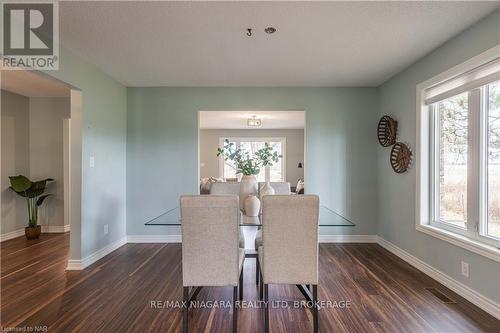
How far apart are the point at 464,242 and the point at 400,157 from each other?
1.30m

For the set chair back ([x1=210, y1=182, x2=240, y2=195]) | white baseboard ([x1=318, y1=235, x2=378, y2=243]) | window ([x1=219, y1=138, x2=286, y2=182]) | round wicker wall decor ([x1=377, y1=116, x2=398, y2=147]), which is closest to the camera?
chair back ([x1=210, y1=182, x2=240, y2=195])

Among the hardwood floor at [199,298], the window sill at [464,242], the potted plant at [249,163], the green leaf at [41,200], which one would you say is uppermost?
the potted plant at [249,163]

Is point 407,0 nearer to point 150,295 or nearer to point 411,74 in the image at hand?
point 411,74

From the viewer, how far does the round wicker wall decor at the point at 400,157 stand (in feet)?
10.4

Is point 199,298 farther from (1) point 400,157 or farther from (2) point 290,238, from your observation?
(1) point 400,157

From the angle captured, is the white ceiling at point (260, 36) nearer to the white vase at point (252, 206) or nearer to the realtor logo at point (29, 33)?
the realtor logo at point (29, 33)

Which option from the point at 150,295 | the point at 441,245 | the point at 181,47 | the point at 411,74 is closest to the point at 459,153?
the point at 441,245

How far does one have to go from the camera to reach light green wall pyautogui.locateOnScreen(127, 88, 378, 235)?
3986mm

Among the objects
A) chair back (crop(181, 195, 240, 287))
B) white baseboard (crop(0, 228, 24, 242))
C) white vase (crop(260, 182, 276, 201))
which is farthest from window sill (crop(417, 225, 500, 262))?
white baseboard (crop(0, 228, 24, 242))

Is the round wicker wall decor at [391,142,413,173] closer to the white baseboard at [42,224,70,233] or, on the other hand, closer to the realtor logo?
the realtor logo

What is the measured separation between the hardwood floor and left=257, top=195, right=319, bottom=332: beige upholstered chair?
399mm

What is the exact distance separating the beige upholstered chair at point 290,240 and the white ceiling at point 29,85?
3.38 m

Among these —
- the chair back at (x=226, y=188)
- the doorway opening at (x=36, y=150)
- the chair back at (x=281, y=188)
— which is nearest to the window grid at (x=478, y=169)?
the chair back at (x=281, y=188)

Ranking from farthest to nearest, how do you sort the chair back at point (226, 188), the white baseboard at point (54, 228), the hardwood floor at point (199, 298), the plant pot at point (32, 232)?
1. the white baseboard at point (54, 228)
2. the plant pot at point (32, 232)
3. the chair back at point (226, 188)
4. the hardwood floor at point (199, 298)
